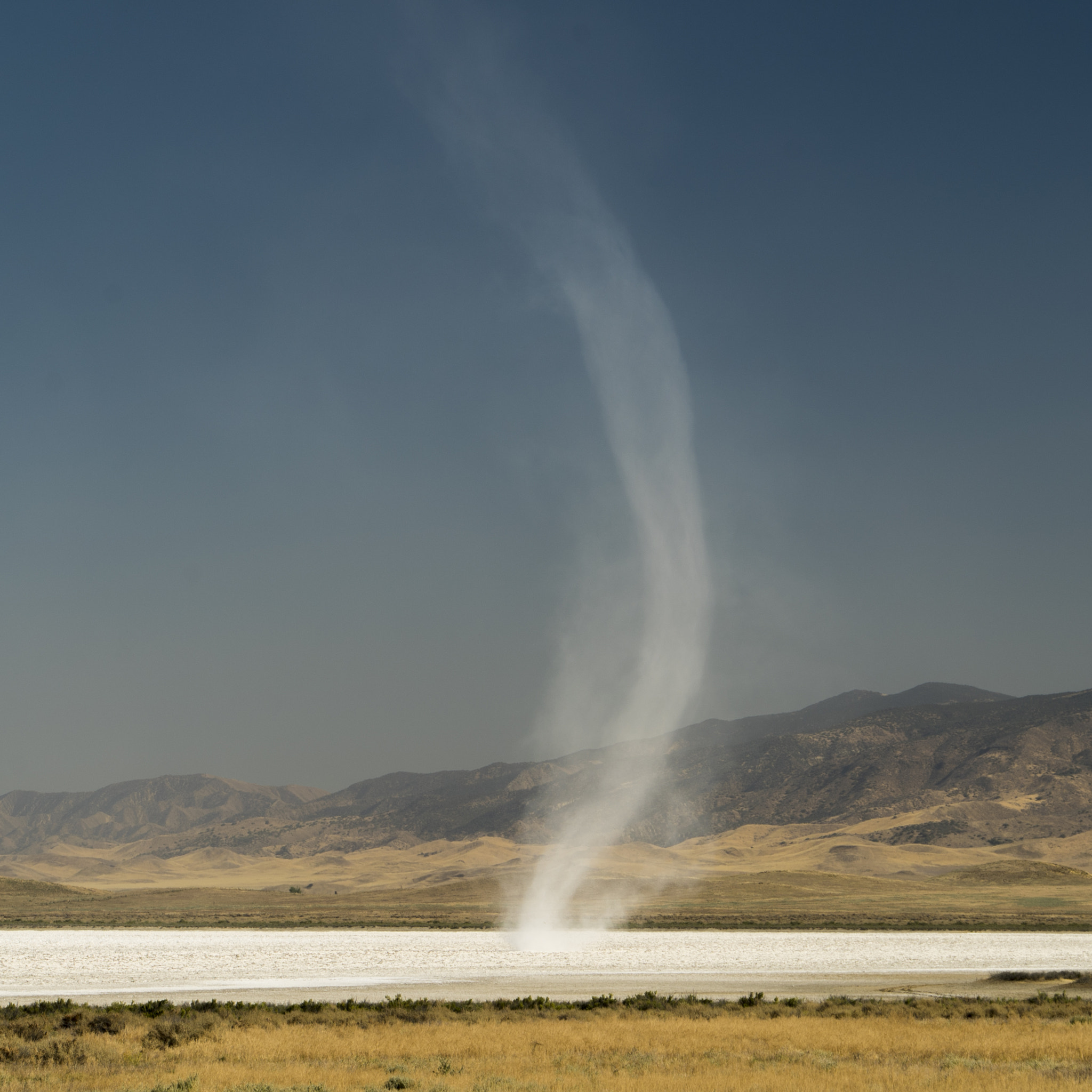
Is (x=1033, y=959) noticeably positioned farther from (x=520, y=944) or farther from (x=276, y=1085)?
(x=276, y=1085)

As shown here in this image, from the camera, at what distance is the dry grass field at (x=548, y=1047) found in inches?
912

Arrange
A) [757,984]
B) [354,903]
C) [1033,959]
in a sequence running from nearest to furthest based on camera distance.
→ [757,984], [1033,959], [354,903]

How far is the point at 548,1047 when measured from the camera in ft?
92.8

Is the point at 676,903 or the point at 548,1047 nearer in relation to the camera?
the point at 548,1047

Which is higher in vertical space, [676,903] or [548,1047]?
[548,1047]

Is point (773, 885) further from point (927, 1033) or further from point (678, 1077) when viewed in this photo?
point (678, 1077)

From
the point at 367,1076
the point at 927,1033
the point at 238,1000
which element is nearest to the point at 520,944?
the point at 238,1000

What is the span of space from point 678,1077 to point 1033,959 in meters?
46.3

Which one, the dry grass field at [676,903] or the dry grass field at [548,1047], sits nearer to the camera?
the dry grass field at [548,1047]

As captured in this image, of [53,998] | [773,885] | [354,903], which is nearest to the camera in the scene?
[53,998]

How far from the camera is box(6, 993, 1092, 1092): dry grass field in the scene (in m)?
23.2

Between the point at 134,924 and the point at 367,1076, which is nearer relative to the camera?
the point at 367,1076

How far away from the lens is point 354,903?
416 feet

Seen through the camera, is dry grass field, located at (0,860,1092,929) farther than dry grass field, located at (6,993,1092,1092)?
Yes
